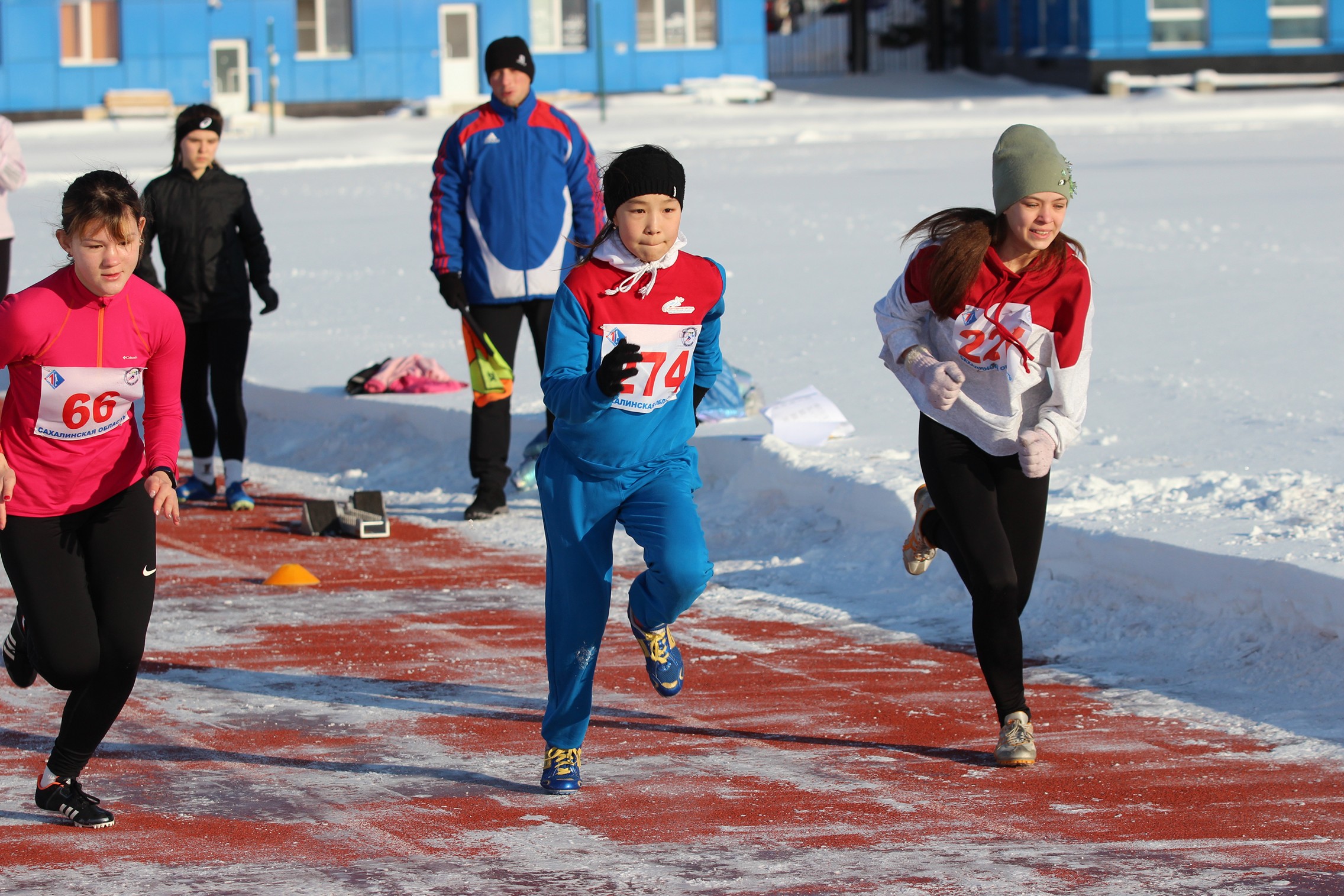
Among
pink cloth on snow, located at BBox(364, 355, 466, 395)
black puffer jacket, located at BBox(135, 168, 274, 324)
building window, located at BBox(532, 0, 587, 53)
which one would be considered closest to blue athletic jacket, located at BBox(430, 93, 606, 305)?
black puffer jacket, located at BBox(135, 168, 274, 324)

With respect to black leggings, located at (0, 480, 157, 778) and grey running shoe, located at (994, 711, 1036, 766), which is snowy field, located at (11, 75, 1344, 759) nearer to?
grey running shoe, located at (994, 711, 1036, 766)

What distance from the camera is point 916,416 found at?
9.23 m

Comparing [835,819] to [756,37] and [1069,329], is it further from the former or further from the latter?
[756,37]

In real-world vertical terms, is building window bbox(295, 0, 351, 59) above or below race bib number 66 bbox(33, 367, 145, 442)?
above

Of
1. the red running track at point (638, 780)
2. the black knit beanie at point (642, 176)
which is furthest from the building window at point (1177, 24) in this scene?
the black knit beanie at point (642, 176)

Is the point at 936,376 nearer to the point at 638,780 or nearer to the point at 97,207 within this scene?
the point at 638,780

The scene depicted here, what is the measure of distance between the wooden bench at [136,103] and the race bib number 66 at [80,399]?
109 feet

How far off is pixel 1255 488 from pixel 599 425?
3.60 metres

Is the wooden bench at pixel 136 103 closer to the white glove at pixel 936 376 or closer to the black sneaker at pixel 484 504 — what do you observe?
the black sneaker at pixel 484 504

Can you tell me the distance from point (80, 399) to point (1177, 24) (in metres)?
34.9

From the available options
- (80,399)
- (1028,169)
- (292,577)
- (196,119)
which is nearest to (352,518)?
(292,577)

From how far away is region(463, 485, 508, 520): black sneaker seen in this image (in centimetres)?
875

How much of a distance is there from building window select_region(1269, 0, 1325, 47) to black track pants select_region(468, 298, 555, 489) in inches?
1222

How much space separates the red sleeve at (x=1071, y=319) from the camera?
4820mm
